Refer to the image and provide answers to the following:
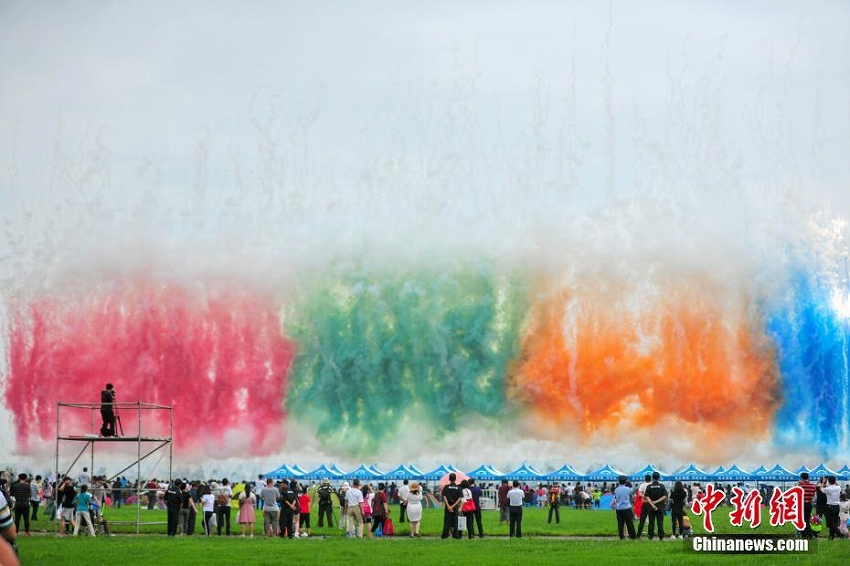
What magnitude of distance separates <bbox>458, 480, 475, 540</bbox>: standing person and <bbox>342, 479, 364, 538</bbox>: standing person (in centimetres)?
312

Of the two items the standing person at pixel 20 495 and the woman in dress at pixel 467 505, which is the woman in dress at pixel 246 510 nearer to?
the standing person at pixel 20 495

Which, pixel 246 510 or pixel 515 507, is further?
pixel 246 510

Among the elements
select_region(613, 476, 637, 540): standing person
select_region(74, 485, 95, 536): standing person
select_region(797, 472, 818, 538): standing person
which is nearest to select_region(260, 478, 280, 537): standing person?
select_region(74, 485, 95, 536): standing person

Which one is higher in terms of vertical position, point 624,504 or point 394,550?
point 624,504

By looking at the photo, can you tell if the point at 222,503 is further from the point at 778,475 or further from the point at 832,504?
the point at 778,475

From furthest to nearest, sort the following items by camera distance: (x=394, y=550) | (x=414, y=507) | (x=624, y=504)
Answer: (x=414, y=507) < (x=624, y=504) < (x=394, y=550)

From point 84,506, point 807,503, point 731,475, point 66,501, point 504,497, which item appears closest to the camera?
point 807,503

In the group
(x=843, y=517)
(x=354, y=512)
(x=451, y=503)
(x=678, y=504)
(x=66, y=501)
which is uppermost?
(x=66, y=501)

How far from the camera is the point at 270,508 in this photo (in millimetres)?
37375

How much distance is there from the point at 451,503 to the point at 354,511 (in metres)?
3.62

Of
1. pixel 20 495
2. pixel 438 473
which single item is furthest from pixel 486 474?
pixel 20 495

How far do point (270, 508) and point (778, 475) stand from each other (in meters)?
34.9

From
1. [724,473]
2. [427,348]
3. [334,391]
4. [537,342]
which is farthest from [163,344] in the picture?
[724,473]

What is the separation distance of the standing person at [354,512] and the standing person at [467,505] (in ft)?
10.2
